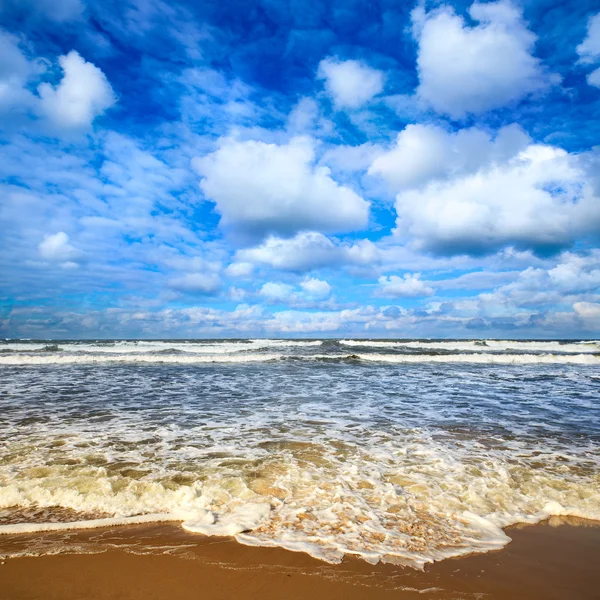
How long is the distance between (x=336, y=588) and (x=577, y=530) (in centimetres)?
273

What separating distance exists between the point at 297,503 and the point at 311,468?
1.12m

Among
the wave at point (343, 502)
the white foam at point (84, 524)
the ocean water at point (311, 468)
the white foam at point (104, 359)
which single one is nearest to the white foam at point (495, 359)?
the white foam at point (104, 359)

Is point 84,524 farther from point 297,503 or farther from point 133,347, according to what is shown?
point 133,347

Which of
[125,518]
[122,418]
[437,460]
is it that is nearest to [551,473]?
[437,460]

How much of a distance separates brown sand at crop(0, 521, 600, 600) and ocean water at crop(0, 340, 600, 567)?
21cm

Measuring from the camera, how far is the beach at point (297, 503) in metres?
2.91

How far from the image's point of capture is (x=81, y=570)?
2.95 m

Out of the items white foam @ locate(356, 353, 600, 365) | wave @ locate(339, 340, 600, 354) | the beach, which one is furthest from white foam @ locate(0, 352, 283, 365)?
wave @ locate(339, 340, 600, 354)

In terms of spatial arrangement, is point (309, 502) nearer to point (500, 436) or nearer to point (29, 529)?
point (29, 529)

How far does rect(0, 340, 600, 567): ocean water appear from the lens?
12.0ft

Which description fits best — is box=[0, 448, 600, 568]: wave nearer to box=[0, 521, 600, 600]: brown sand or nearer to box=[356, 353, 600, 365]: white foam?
box=[0, 521, 600, 600]: brown sand

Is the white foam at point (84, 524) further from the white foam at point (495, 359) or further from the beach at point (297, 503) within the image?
the white foam at point (495, 359)

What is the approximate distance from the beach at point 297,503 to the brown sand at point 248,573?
1cm

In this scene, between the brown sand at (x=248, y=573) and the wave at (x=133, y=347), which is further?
the wave at (x=133, y=347)
